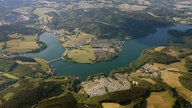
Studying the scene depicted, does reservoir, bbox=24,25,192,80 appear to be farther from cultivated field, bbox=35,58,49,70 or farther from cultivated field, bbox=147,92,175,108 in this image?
cultivated field, bbox=147,92,175,108

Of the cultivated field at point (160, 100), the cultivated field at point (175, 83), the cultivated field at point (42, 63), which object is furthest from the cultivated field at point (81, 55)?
the cultivated field at point (160, 100)

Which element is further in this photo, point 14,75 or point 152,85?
point 14,75

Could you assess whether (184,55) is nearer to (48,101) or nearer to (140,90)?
(140,90)

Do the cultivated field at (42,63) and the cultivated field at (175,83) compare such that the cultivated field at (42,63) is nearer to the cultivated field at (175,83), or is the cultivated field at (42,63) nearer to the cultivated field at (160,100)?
the cultivated field at (175,83)

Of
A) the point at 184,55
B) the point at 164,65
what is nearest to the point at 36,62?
the point at 164,65

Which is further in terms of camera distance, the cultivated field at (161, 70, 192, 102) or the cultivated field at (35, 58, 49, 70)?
the cultivated field at (35, 58, 49, 70)

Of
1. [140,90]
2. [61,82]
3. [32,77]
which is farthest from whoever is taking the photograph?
[32,77]

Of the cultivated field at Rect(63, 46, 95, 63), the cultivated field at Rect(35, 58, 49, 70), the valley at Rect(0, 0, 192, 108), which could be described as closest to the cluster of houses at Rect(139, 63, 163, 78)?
the valley at Rect(0, 0, 192, 108)

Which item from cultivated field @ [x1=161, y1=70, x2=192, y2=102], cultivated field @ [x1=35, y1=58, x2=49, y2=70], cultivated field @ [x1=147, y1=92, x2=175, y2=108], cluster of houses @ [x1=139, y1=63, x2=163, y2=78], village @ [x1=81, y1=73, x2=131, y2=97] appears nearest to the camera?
cultivated field @ [x1=147, y1=92, x2=175, y2=108]

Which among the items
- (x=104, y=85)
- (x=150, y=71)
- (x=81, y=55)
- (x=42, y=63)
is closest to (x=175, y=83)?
(x=150, y=71)
